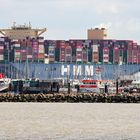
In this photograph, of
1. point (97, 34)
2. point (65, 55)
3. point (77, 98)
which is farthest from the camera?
point (97, 34)

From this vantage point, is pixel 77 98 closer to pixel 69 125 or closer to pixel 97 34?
pixel 69 125

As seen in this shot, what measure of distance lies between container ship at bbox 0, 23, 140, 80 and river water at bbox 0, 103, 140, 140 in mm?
128416

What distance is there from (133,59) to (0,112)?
154 metres

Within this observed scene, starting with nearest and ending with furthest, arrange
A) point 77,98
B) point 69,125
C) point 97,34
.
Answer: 1. point 69,125
2. point 77,98
3. point 97,34

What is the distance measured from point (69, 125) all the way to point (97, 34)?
6424 inches

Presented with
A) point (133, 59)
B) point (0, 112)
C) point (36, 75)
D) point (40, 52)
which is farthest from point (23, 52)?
point (0, 112)

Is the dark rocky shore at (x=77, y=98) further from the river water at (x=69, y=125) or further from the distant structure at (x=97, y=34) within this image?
the distant structure at (x=97, y=34)

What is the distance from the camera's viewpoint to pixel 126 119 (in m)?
25.2

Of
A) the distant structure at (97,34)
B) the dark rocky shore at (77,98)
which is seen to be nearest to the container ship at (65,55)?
the distant structure at (97,34)

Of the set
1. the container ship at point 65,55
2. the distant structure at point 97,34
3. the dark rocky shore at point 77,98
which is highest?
the distant structure at point 97,34

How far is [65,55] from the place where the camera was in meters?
171

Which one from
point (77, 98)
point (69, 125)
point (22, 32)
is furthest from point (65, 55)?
point (69, 125)

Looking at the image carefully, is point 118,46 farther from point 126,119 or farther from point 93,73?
point 126,119

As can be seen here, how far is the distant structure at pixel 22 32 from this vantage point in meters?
174
